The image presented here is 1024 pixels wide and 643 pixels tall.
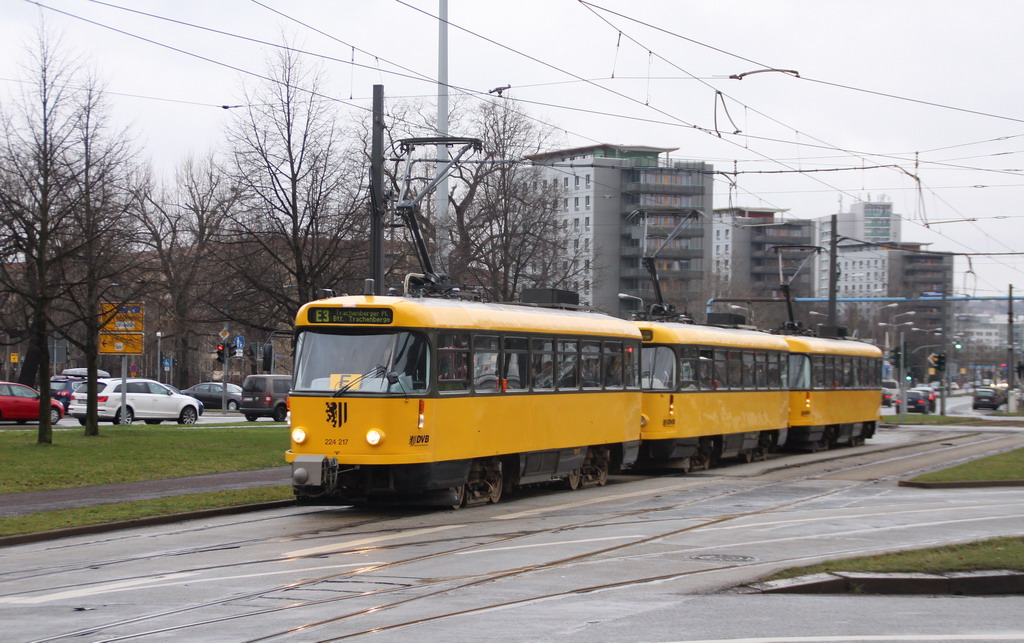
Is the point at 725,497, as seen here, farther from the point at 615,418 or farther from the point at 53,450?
the point at 53,450

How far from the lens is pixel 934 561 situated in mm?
11633

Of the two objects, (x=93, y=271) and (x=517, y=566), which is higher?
(x=93, y=271)

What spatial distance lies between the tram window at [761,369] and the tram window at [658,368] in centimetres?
491

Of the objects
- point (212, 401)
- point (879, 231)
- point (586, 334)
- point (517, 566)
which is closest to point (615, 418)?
point (586, 334)

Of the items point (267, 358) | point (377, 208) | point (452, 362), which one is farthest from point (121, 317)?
point (452, 362)

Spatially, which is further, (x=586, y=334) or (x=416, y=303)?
(x=586, y=334)

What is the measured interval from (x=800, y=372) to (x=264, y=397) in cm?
2229

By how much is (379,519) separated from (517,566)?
4.65m

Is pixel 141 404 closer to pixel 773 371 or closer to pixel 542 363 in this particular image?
pixel 773 371

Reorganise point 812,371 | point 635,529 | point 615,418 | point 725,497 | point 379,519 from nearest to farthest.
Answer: point 635,529 < point 379,519 < point 725,497 < point 615,418 < point 812,371

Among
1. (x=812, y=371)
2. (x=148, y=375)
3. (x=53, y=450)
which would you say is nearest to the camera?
(x=53, y=450)

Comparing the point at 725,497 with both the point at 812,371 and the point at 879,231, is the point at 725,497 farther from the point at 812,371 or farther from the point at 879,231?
the point at 879,231

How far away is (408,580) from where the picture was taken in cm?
1085

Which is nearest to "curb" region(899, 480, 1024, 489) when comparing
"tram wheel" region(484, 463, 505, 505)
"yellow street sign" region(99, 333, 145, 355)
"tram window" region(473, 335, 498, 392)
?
"tram wheel" region(484, 463, 505, 505)
